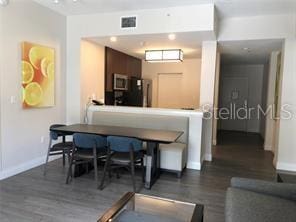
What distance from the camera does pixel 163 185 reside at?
360 centimetres

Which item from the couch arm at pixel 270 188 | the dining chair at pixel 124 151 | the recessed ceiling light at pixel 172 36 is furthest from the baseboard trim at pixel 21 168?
the couch arm at pixel 270 188

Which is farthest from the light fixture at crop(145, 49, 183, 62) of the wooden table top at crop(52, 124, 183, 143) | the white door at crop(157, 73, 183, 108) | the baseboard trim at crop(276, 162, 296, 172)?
the baseboard trim at crop(276, 162, 296, 172)

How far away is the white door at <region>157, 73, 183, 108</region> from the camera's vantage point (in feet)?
25.4

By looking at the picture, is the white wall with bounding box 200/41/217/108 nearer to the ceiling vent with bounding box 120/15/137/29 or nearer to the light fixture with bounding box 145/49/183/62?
the light fixture with bounding box 145/49/183/62

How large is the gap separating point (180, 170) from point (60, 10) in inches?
138

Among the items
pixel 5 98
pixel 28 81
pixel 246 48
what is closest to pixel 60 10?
pixel 28 81

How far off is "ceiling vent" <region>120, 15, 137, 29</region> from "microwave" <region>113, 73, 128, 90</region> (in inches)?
72.1

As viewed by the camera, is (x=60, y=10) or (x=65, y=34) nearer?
(x=60, y=10)

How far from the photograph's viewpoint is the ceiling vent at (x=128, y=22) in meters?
4.21

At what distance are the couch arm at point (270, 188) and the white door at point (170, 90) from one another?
213 inches

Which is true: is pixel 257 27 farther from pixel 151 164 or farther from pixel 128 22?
pixel 151 164

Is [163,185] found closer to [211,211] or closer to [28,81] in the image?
[211,211]

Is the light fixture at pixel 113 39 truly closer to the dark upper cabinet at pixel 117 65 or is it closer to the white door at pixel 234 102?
the dark upper cabinet at pixel 117 65

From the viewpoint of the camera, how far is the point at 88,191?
329 cm
